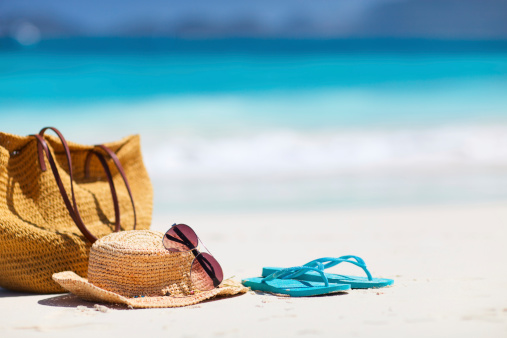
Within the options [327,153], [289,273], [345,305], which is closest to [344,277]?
[289,273]

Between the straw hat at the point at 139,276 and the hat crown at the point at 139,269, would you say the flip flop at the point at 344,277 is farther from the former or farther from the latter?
the hat crown at the point at 139,269

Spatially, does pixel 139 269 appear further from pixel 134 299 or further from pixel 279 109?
pixel 279 109

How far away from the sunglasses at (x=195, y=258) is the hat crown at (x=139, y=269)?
0.03m

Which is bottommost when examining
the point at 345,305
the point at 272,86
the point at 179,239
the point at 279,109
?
the point at 345,305

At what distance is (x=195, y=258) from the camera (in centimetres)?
252

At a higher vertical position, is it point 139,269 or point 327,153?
point 327,153

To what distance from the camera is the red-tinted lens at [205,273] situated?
2557 millimetres

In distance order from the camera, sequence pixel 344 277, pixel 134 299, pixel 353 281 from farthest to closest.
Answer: pixel 344 277 < pixel 353 281 < pixel 134 299

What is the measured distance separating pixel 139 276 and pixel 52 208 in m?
0.83

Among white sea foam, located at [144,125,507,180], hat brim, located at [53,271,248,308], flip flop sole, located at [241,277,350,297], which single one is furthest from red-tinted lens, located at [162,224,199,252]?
white sea foam, located at [144,125,507,180]

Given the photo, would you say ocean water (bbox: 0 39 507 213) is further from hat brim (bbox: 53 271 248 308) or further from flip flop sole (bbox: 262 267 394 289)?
hat brim (bbox: 53 271 248 308)

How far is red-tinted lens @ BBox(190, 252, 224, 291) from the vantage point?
2.56 metres

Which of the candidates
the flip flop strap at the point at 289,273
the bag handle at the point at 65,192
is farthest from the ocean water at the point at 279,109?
the flip flop strap at the point at 289,273

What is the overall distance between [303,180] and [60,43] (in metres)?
8.36
